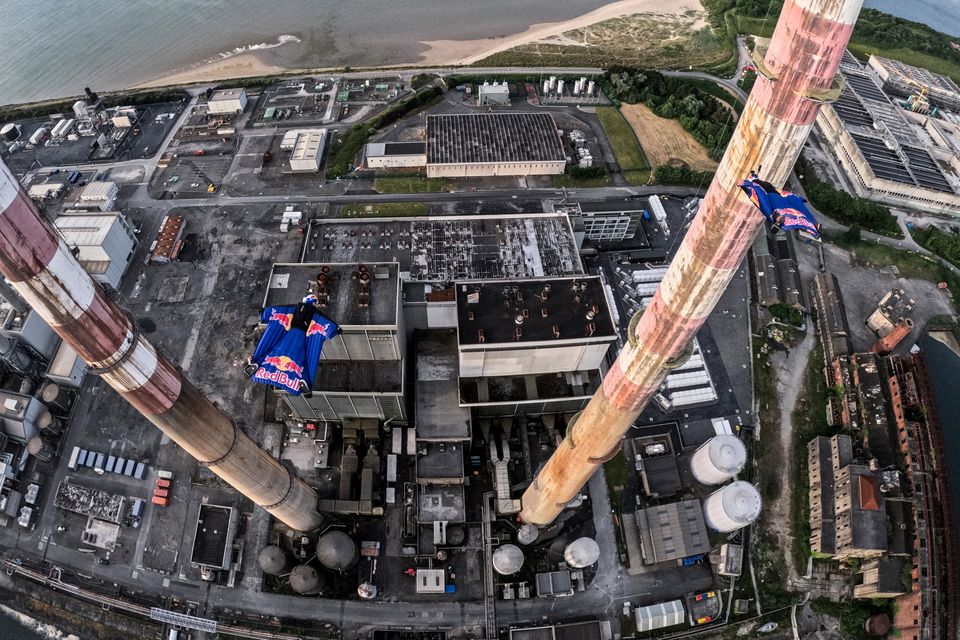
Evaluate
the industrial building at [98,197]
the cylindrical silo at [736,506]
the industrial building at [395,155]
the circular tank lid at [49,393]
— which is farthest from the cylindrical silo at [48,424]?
the cylindrical silo at [736,506]

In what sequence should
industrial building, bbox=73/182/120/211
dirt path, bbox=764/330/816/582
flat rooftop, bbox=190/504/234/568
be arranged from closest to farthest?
flat rooftop, bbox=190/504/234/568
dirt path, bbox=764/330/816/582
industrial building, bbox=73/182/120/211

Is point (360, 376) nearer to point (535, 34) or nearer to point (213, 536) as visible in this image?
point (213, 536)

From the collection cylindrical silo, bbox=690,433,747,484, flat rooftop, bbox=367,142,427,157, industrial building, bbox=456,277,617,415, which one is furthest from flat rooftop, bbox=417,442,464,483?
flat rooftop, bbox=367,142,427,157

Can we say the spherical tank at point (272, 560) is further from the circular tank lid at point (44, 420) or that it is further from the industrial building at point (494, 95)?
the industrial building at point (494, 95)

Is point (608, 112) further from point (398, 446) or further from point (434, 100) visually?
point (398, 446)

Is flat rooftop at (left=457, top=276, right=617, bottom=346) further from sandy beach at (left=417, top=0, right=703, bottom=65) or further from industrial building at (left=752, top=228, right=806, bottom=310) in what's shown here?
sandy beach at (left=417, top=0, right=703, bottom=65)

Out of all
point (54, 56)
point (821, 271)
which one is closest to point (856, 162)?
point (821, 271)

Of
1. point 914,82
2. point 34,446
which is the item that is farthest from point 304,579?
point 914,82
